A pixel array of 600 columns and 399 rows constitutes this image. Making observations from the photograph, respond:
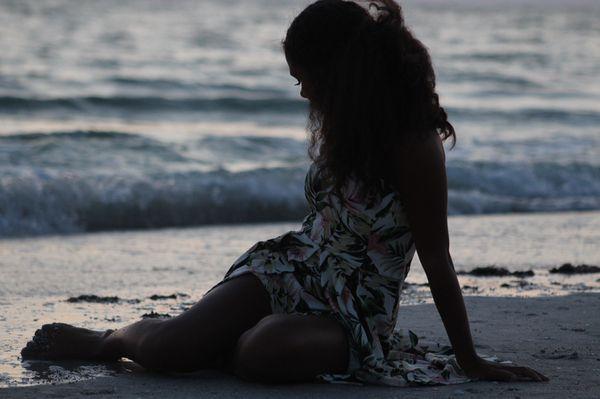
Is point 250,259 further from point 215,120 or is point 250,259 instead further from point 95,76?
point 95,76

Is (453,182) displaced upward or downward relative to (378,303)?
upward

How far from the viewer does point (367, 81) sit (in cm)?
325

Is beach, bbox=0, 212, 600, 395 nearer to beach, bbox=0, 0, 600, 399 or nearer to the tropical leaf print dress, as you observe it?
beach, bbox=0, 0, 600, 399

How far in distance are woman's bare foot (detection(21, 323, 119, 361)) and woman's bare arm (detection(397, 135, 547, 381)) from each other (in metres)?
1.28

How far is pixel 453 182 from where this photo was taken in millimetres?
10914

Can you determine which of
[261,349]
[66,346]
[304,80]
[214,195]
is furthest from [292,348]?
[214,195]

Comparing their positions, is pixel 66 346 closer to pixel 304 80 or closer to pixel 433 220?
pixel 304 80

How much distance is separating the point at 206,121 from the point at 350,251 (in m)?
13.1

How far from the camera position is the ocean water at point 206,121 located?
9.45m

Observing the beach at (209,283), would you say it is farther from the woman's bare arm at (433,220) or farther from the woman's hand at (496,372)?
the woman's bare arm at (433,220)

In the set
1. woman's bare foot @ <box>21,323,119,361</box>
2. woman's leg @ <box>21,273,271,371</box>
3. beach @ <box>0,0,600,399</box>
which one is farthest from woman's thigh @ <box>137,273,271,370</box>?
woman's bare foot @ <box>21,323,119,361</box>

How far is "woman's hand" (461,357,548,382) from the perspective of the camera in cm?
343

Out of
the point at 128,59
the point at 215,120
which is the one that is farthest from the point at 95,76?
the point at 215,120

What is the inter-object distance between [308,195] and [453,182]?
7.50 meters
